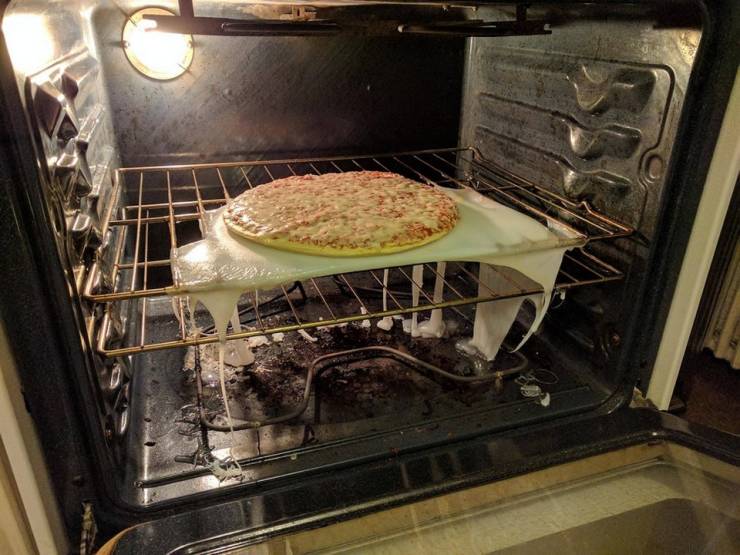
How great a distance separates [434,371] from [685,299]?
0.51 meters

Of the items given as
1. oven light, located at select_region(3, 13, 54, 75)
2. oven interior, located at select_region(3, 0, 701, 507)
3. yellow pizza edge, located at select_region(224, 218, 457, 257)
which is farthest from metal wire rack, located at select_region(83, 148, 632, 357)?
oven light, located at select_region(3, 13, 54, 75)

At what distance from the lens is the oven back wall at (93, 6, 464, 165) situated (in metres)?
1.34

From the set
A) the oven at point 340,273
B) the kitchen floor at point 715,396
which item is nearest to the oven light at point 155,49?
the oven at point 340,273

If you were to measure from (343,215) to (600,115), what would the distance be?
551 millimetres

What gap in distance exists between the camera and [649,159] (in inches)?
39.1

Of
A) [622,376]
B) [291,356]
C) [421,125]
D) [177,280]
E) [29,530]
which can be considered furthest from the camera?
[421,125]

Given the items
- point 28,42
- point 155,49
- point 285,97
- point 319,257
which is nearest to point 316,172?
point 285,97

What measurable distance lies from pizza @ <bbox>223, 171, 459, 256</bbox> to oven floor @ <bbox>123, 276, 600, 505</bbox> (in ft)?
1.12

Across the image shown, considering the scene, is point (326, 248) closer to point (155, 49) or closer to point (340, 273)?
point (340, 273)

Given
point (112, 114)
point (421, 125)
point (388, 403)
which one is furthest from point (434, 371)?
point (112, 114)

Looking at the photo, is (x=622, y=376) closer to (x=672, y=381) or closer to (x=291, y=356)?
(x=672, y=381)

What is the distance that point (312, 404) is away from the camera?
3.65ft

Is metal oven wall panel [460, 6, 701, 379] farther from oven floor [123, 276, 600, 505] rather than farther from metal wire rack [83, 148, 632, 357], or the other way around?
oven floor [123, 276, 600, 505]

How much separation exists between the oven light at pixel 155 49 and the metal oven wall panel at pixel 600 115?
29.9 inches
